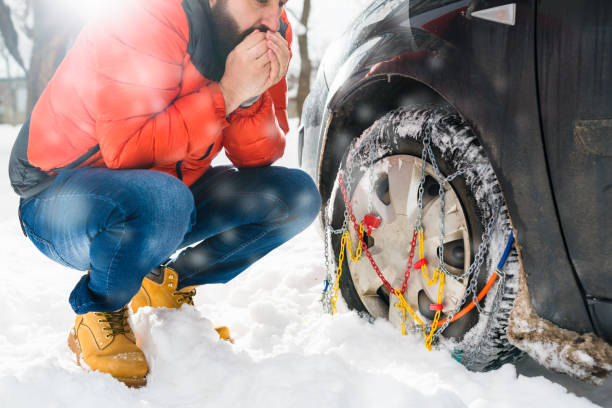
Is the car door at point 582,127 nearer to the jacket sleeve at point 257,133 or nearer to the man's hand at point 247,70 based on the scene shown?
the man's hand at point 247,70

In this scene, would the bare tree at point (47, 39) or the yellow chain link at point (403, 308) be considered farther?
the bare tree at point (47, 39)

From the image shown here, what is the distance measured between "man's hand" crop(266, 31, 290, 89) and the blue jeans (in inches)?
17.3

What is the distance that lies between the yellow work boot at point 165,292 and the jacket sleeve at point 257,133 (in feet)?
1.60

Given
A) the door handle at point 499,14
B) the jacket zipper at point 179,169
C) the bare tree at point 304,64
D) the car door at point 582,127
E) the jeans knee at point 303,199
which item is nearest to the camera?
the car door at point 582,127

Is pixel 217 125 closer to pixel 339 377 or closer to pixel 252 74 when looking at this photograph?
pixel 252 74

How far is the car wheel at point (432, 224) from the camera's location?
1361 millimetres

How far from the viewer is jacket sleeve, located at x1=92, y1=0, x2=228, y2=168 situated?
4.66ft

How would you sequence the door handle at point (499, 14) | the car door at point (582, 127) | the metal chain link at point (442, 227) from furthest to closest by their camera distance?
the metal chain link at point (442, 227), the door handle at point (499, 14), the car door at point (582, 127)

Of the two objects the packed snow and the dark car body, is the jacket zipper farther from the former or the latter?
the dark car body

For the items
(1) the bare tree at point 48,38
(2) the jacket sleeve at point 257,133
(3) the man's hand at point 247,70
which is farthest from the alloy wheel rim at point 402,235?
(1) the bare tree at point 48,38

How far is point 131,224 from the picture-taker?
1501 millimetres

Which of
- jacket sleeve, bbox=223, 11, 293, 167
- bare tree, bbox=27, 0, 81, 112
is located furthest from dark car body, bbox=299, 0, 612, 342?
bare tree, bbox=27, 0, 81, 112

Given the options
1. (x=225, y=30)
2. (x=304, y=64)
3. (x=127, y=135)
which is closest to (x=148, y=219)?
(x=127, y=135)

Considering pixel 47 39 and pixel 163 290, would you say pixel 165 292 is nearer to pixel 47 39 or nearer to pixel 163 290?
pixel 163 290
